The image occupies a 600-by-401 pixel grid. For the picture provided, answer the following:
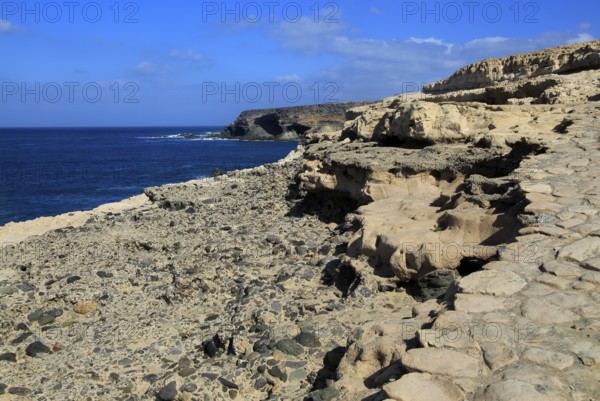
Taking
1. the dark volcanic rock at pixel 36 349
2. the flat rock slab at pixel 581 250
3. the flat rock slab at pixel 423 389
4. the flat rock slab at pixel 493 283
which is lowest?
the dark volcanic rock at pixel 36 349

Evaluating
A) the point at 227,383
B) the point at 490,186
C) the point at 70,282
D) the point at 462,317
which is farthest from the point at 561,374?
the point at 70,282

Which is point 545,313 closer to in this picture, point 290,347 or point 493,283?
point 493,283

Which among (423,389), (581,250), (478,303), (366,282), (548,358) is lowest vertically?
(366,282)

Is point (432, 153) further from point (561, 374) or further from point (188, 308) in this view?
point (561, 374)

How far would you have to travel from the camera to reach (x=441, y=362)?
3094 millimetres

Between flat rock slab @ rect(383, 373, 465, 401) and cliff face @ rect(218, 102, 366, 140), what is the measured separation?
76669 millimetres

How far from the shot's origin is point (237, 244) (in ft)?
29.4

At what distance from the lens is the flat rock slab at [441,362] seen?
3.02 meters

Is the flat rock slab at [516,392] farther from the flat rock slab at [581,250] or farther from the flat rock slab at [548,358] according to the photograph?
the flat rock slab at [581,250]

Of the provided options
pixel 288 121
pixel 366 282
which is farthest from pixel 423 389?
pixel 288 121

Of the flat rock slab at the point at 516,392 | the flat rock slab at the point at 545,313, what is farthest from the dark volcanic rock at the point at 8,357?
the flat rock slab at the point at 545,313

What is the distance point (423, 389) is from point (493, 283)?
1.43 m

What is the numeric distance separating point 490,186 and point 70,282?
6243 mm

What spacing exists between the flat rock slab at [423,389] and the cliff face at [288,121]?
252ft
